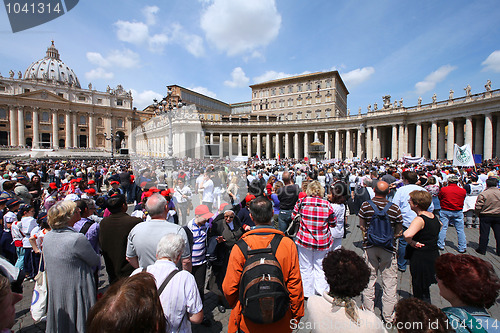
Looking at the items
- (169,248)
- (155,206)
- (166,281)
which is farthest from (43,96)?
(166,281)

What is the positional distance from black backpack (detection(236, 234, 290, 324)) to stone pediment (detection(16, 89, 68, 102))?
90.8 metres

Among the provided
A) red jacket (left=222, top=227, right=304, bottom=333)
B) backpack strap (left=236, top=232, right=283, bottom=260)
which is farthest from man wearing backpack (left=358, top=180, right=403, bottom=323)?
backpack strap (left=236, top=232, right=283, bottom=260)

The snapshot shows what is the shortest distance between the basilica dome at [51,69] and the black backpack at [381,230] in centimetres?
11025

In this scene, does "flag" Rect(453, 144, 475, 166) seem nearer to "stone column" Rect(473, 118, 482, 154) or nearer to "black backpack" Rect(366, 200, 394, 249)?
"black backpack" Rect(366, 200, 394, 249)

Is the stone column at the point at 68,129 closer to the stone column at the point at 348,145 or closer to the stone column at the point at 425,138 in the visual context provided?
the stone column at the point at 348,145

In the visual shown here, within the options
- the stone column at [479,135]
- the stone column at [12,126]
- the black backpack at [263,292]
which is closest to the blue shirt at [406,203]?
the black backpack at [263,292]

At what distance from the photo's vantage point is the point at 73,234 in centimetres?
268

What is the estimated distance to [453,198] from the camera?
6.18m

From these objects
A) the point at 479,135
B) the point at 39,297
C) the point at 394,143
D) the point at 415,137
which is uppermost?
the point at 415,137

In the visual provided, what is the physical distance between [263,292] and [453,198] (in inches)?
266

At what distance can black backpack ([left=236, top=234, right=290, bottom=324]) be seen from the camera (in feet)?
6.52

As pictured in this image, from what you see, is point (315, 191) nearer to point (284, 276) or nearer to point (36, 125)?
point (284, 276)

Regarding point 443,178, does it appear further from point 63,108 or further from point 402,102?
point 63,108

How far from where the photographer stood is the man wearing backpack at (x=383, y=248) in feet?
11.8
